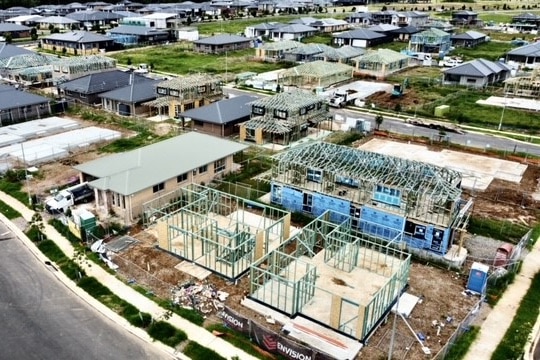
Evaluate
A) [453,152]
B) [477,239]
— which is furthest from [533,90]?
[477,239]

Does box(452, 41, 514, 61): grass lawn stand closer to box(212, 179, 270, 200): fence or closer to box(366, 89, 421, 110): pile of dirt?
box(366, 89, 421, 110): pile of dirt

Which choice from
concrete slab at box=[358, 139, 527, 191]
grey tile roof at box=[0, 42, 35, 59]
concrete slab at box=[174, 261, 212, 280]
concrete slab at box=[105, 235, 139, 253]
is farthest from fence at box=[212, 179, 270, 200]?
grey tile roof at box=[0, 42, 35, 59]

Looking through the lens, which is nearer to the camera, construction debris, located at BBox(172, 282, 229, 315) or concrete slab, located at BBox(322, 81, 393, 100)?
construction debris, located at BBox(172, 282, 229, 315)

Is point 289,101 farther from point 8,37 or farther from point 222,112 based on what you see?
point 8,37

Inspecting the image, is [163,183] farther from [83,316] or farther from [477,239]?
[477,239]

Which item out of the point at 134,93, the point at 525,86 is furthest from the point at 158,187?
the point at 525,86
